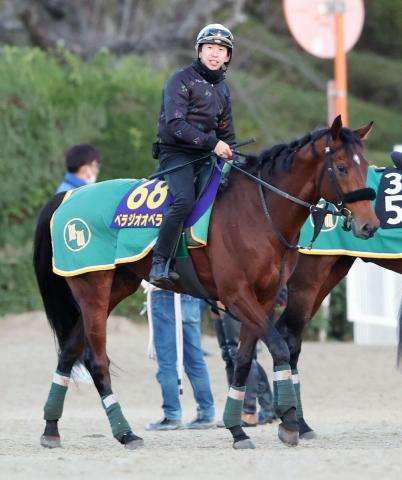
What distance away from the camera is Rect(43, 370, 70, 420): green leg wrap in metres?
8.54

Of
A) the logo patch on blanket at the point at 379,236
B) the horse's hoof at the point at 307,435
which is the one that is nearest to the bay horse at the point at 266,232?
the horse's hoof at the point at 307,435

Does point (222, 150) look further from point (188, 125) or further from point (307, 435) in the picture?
point (307, 435)

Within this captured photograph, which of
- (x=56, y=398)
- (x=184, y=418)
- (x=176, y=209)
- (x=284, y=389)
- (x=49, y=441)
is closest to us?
(x=284, y=389)

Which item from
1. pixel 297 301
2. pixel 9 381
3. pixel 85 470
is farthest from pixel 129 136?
pixel 85 470

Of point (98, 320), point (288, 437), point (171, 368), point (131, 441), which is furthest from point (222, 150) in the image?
point (171, 368)

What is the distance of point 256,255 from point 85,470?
5.92 feet

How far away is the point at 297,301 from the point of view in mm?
9055

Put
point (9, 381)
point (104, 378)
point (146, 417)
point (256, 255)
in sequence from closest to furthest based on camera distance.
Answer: point (256, 255)
point (104, 378)
point (146, 417)
point (9, 381)

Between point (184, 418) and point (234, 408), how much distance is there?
8.17 ft

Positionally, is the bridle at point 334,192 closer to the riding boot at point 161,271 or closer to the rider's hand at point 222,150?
the rider's hand at point 222,150

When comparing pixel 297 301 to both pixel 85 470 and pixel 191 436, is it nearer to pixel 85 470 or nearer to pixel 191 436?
pixel 191 436

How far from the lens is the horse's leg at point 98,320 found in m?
8.38

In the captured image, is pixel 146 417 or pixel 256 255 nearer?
pixel 256 255

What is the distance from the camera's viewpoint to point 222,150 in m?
7.92
